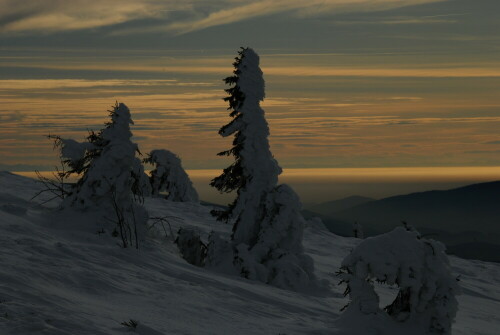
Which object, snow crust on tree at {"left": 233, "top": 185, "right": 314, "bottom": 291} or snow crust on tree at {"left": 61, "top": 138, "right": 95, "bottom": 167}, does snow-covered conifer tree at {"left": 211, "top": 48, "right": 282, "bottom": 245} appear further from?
snow crust on tree at {"left": 61, "top": 138, "right": 95, "bottom": 167}

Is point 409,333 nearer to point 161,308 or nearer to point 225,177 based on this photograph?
point 161,308

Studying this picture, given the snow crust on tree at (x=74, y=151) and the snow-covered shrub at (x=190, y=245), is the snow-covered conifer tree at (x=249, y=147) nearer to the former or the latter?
the snow-covered shrub at (x=190, y=245)

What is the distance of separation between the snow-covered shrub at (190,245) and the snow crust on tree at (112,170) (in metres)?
1.91

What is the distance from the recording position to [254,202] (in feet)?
74.9

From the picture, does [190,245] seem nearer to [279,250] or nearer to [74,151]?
[279,250]

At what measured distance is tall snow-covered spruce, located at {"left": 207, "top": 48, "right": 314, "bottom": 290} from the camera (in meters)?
21.6

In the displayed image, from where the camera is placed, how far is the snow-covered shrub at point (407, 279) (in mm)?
14844

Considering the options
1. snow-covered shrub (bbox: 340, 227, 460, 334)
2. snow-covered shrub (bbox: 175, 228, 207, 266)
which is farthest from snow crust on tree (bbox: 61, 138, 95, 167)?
snow-covered shrub (bbox: 340, 227, 460, 334)

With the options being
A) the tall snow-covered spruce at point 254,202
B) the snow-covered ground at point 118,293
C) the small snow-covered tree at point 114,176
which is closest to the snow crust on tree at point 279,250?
the tall snow-covered spruce at point 254,202

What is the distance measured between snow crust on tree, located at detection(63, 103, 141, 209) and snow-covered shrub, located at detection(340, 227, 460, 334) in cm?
891

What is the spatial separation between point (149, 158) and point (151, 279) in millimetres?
33170

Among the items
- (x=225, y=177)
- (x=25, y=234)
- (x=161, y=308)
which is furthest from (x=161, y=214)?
(x=161, y=308)

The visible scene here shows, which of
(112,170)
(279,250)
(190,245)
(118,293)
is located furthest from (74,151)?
(118,293)

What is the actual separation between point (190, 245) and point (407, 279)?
893 centimetres
